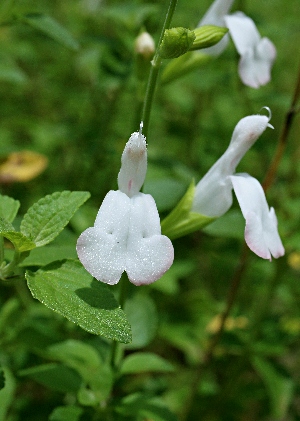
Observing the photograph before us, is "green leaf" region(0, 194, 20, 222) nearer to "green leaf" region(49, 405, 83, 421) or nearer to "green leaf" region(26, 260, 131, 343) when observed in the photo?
"green leaf" region(26, 260, 131, 343)

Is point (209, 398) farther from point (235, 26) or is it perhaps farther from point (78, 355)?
point (235, 26)

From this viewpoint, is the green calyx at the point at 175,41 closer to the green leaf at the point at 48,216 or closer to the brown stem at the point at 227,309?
the green leaf at the point at 48,216

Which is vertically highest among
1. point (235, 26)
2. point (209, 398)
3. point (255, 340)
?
point (235, 26)

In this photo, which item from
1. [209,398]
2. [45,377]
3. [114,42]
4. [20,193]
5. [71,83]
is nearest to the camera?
[45,377]

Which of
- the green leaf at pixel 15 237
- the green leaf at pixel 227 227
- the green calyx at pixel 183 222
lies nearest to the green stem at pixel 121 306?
the green calyx at pixel 183 222

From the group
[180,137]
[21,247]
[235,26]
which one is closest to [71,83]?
[180,137]

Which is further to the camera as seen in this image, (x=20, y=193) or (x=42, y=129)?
(x=42, y=129)
